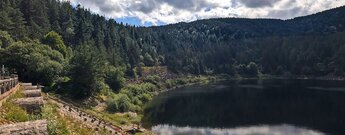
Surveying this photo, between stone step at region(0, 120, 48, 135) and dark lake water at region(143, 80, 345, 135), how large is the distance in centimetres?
6115

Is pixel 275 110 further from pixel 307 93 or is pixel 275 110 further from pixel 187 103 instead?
pixel 307 93

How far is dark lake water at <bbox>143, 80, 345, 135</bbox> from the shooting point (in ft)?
277

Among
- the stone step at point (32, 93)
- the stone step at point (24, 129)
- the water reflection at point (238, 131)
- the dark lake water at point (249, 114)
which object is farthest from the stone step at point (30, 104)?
the dark lake water at point (249, 114)

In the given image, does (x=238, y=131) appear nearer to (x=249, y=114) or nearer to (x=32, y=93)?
(x=249, y=114)

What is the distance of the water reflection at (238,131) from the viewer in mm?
80375

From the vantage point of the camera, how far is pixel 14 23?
357 ft

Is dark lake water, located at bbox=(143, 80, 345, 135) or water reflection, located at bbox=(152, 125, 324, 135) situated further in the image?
dark lake water, located at bbox=(143, 80, 345, 135)

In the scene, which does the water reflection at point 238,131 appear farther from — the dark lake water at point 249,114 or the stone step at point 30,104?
the stone step at point 30,104

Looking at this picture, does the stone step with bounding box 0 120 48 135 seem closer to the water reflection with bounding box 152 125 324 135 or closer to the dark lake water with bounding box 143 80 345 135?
the water reflection with bounding box 152 125 324 135

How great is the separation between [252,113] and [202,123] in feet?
61.8

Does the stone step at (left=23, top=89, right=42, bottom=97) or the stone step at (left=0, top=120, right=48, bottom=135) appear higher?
the stone step at (left=23, top=89, right=42, bottom=97)

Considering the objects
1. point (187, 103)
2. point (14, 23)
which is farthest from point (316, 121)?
point (14, 23)

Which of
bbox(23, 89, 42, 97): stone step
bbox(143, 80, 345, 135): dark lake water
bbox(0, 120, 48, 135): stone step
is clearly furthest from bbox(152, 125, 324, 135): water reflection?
bbox(0, 120, 48, 135): stone step

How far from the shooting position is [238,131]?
276 feet
